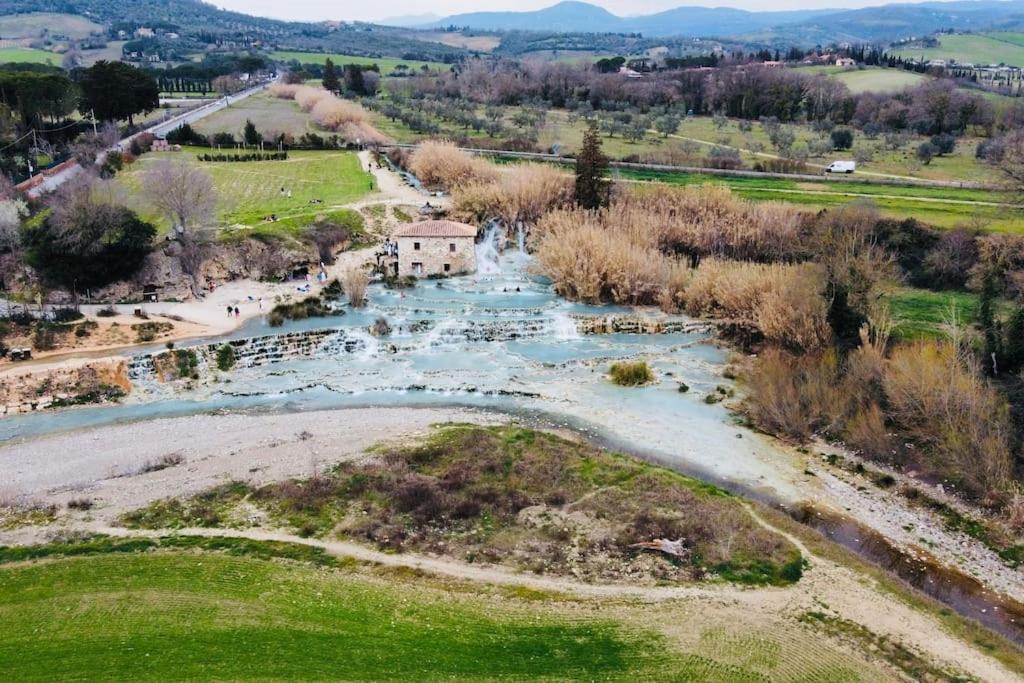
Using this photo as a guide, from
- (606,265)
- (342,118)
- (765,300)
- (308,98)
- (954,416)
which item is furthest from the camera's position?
(308,98)

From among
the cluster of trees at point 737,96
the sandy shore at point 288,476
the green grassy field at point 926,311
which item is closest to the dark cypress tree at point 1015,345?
the green grassy field at point 926,311

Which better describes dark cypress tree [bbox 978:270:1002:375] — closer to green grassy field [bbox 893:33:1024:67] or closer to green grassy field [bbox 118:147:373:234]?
green grassy field [bbox 118:147:373:234]

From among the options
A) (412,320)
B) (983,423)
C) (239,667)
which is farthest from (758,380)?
(239,667)

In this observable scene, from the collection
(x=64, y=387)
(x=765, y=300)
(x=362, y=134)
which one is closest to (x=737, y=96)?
(x=362, y=134)

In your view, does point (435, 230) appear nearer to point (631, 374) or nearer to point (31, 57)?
point (631, 374)

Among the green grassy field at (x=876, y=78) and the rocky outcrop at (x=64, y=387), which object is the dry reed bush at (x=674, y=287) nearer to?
the rocky outcrop at (x=64, y=387)

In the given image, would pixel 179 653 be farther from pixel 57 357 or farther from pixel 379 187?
pixel 379 187
